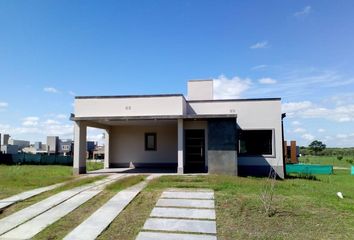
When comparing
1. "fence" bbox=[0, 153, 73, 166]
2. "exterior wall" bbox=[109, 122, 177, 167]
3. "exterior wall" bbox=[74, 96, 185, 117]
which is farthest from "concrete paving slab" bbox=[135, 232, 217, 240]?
"fence" bbox=[0, 153, 73, 166]

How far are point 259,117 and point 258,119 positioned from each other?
0.13 m

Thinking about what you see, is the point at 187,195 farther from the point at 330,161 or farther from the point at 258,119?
the point at 330,161

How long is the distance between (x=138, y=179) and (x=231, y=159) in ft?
16.0

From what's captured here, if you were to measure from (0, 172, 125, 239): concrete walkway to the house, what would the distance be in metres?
6.11

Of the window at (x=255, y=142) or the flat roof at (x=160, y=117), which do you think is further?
the window at (x=255, y=142)

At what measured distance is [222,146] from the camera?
1552 cm

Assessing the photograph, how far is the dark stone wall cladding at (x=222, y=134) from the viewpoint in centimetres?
1545

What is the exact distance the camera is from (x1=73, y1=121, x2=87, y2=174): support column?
16.2 m

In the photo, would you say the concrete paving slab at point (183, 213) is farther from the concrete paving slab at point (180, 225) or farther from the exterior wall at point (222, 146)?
the exterior wall at point (222, 146)

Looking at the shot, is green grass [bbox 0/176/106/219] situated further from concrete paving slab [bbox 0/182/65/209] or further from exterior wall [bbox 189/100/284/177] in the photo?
exterior wall [bbox 189/100/284/177]

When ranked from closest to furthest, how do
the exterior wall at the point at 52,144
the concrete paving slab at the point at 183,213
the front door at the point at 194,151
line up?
the concrete paving slab at the point at 183,213 < the front door at the point at 194,151 < the exterior wall at the point at 52,144

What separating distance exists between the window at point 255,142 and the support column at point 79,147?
339 inches

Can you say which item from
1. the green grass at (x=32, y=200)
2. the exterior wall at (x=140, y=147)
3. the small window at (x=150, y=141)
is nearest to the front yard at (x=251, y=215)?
the green grass at (x=32, y=200)

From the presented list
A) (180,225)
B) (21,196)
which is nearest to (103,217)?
(180,225)
